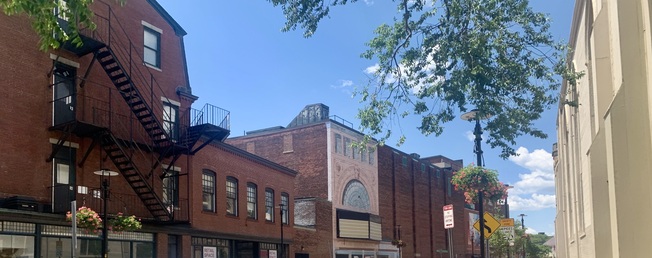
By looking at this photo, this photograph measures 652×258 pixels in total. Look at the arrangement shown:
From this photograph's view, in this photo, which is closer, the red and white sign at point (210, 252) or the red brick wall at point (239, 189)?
the red brick wall at point (239, 189)

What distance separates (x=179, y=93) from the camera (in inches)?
1044

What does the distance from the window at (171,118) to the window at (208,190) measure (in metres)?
2.72

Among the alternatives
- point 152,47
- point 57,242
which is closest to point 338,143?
point 152,47

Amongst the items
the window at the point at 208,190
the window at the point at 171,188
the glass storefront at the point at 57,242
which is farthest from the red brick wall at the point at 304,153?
the glass storefront at the point at 57,242

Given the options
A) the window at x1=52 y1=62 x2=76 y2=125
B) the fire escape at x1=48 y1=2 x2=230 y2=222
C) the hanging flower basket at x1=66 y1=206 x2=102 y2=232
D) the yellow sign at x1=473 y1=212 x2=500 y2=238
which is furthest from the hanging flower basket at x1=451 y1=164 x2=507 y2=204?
the window at x1=52 y1=62 x2=76 y2=125

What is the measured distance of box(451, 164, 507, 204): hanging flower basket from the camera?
23.2 metres

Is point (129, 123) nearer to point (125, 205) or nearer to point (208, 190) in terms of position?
point (125, 205)

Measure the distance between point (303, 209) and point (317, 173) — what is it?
3.99 m

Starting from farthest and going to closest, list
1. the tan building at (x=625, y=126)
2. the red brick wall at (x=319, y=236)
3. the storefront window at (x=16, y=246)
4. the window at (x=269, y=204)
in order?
the red brick wall at (x=319, y=236)
the window at (x=269, y=204)
the storefront window at (x=16, y=246)
the tan building at (x=625, y=126)

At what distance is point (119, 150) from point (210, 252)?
7.53 metres

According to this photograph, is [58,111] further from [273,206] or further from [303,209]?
[303,209]

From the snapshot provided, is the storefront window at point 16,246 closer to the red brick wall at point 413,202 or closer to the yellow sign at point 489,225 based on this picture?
the yellow sign at point 489,225

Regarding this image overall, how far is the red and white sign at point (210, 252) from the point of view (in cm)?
2714

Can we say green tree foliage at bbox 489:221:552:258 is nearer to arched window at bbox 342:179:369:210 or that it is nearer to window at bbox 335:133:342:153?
arched window at bbox 342:179:369:210
